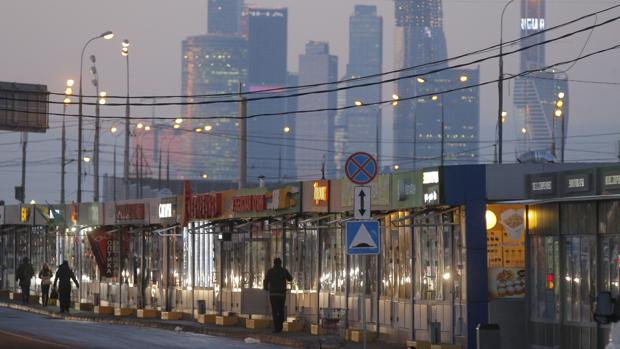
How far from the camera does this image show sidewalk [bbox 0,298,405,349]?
33.1 metres

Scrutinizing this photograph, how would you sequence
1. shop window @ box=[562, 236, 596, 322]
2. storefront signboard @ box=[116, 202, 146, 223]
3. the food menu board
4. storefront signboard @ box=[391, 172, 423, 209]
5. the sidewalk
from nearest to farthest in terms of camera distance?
shop window @ box=[562, 236, 596, 322], the food menu board, storefront signboard @ box=[391, 172, 423, 209], the sidewalk, storefront signboard @ box=[116, 202, 146, 223]

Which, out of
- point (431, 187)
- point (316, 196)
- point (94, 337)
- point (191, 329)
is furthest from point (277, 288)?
point (431, 187)

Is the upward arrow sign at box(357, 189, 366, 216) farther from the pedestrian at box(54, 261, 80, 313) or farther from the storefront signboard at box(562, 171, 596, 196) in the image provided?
the pedestrian at box(54, 261, 80, 313)

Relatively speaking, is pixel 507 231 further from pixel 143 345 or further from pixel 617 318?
pixel 617 318

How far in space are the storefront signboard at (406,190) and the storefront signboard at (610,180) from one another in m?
5.77

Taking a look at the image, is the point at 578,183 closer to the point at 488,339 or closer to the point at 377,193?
the point at 488,339

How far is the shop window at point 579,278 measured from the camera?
27.6 m

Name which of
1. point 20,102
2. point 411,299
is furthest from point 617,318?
point 20,102

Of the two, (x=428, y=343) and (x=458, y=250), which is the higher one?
(x=458, y=250)

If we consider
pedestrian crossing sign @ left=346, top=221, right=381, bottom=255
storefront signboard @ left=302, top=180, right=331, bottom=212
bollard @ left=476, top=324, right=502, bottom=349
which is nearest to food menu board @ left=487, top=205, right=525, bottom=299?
bollard @ left=476, top=324, right=502, bottom=349

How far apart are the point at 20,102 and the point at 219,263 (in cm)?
1347

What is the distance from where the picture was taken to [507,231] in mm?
31312

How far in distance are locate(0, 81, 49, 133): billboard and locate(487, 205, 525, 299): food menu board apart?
25.9m

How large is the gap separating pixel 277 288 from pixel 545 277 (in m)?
9.33
